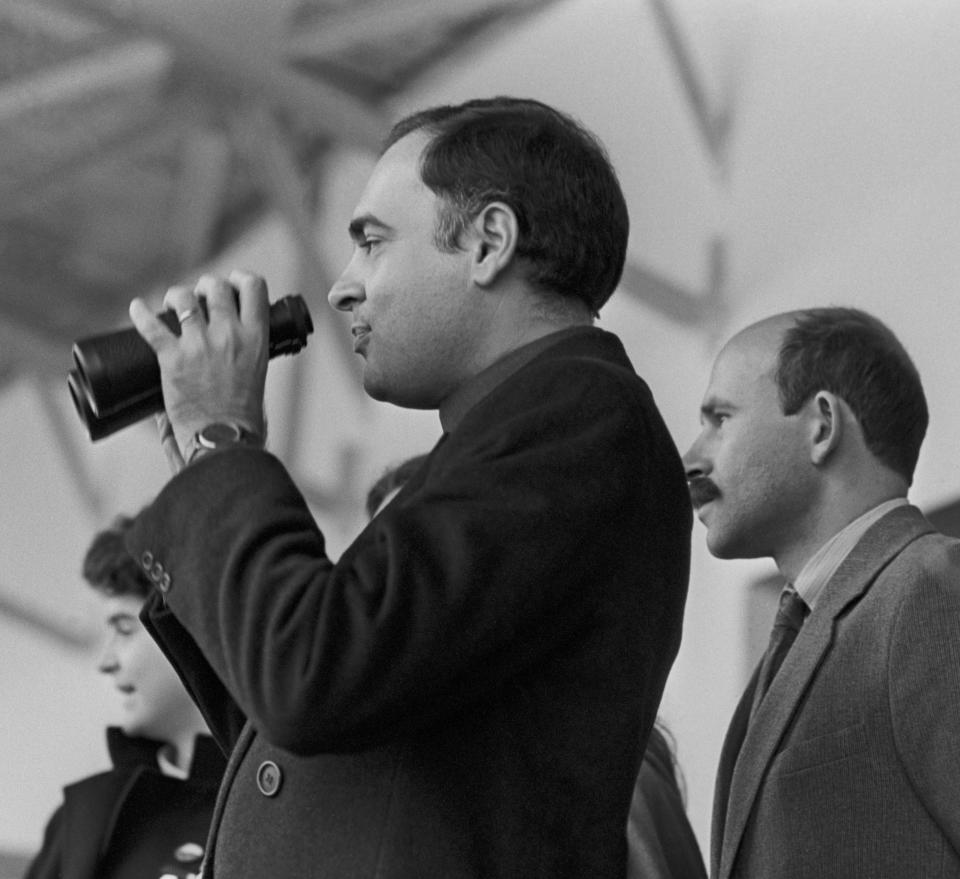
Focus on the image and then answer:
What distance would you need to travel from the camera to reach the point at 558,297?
1646mm

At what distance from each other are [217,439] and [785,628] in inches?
45.0

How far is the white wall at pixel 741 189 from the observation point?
17.7 ft

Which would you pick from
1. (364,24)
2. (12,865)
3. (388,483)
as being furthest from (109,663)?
(364,24)

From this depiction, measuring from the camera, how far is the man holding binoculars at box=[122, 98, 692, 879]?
4.52ft

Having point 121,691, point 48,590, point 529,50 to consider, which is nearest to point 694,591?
point 529,50

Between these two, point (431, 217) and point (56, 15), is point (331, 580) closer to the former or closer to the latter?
point (431, 217)

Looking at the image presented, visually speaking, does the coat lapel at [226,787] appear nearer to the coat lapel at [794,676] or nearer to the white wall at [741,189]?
the coat lapel at [794,676]

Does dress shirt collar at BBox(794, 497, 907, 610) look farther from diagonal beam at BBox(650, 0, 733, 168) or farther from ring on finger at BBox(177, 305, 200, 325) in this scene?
diagonal beam at BBox(650, 0, 733, 168)

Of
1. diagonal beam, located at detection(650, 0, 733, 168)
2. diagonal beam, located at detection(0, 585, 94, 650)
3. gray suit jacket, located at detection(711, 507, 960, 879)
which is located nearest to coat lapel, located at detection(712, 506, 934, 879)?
gray suit jacket, located at detection(711, 507, 960, 879)

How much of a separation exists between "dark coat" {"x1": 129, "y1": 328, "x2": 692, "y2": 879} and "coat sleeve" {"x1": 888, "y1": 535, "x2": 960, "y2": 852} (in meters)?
0.66

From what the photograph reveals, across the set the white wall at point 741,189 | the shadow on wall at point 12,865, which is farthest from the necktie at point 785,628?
the shadow on wall at point 12,865

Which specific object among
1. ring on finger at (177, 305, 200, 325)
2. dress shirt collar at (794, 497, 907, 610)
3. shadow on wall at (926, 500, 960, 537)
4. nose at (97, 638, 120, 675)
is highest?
ring on finger at (177, 305, 200, 325)

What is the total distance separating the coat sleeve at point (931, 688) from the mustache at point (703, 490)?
34cm

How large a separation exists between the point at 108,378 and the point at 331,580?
292mm
